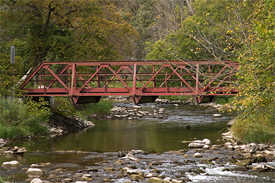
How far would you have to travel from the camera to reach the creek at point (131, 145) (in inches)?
467

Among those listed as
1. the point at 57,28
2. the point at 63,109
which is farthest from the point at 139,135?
the point at 57,28

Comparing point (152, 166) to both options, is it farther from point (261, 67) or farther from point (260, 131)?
point (260, 131)

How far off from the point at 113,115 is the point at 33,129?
9.38 metres

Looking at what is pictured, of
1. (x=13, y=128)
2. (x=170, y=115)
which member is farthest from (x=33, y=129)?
(x=170, y=115)

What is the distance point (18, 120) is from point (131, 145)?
599cm

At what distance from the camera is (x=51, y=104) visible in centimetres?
2298

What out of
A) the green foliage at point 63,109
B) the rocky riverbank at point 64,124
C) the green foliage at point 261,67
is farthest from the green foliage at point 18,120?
the green foliage at point 261,67

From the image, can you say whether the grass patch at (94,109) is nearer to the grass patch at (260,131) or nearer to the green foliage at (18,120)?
the green foliage at (18,120)

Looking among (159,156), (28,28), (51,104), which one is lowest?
(159,156)

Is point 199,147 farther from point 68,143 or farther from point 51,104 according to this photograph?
point 51,104

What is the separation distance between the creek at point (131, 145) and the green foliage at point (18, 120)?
74cm

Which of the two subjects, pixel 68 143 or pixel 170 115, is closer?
pixel 68 143

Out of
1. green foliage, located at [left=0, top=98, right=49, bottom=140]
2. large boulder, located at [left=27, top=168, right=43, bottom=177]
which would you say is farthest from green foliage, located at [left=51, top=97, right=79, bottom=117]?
large boulder, located at [left=27, top=168, right=43, bottom=177]

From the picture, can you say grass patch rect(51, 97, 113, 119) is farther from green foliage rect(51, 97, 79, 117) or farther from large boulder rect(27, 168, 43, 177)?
large boulder rect(27, 168, 43, 177)
